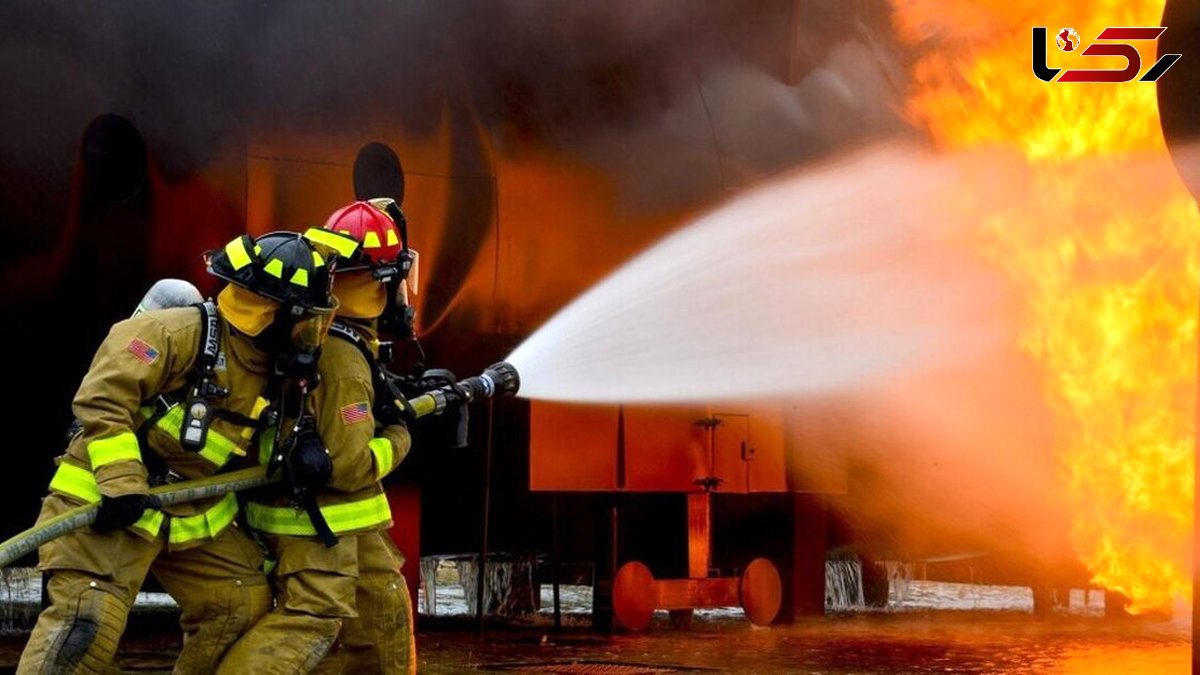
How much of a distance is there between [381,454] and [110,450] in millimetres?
954

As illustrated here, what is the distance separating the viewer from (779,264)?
35.9ft

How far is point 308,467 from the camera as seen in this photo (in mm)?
5312

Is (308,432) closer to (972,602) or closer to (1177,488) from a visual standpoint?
(1177,488)

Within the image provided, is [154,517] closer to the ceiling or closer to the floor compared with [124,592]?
closer to the ceiling

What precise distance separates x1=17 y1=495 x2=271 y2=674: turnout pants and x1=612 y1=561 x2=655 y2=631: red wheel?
4.65 meters

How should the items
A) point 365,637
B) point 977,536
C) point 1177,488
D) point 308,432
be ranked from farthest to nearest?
point 977,536
point 1177,488
point 365,637
point 308,432

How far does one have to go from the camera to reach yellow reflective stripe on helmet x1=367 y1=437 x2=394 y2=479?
5613 millimetres

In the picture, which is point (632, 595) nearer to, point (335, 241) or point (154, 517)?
point (335, 241)

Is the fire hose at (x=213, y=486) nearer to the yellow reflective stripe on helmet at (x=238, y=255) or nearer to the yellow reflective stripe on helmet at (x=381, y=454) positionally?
the yellow reflective stripe on helmet at (x=381, y=454)

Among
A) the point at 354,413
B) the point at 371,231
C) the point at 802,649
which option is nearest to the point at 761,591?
the point at 802,649

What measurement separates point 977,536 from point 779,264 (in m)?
2.87

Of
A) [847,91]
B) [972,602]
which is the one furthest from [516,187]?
[972,602]

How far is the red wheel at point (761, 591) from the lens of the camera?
35.1 feet
